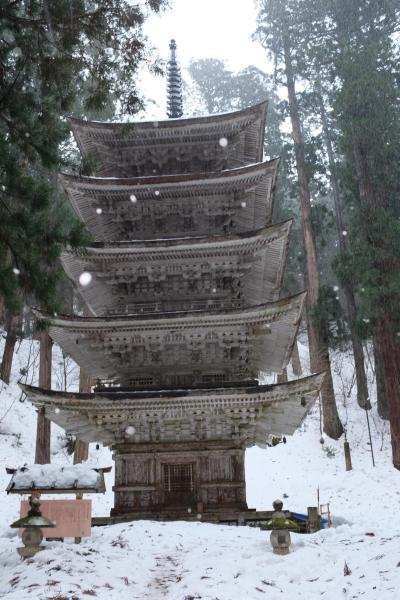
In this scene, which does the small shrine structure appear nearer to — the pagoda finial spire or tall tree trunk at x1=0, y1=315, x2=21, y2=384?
the pagoda finial spire

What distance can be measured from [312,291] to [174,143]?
13.8 metres

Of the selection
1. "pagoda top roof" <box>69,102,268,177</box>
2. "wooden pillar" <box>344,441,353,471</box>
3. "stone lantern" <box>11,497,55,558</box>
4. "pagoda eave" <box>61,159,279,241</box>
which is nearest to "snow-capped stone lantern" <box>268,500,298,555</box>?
"stone lantern" <box>11,497,55,558</box>

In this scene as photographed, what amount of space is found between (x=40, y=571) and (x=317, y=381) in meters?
6.80

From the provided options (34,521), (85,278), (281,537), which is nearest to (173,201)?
(85,278)

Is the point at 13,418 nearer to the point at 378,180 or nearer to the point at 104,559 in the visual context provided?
the point at 104,559

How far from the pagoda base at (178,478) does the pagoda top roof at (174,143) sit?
8.25m

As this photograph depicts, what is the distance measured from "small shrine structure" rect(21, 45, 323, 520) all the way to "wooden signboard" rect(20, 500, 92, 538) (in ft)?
8.01

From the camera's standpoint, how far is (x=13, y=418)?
25.9 meters

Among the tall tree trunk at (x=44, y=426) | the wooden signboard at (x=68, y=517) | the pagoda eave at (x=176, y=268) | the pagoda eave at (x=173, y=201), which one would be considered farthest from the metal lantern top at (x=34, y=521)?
the tall tree trunk at (x=44, y=426)

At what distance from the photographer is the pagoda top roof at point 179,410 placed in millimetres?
11938

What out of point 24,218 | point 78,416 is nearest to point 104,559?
point 78,416

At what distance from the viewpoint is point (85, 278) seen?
14.4 metres

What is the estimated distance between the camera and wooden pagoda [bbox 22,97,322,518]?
12.4 metres

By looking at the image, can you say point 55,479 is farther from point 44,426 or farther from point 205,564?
point 44,426
